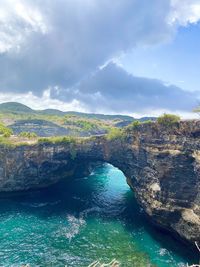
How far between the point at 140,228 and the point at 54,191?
3473cm

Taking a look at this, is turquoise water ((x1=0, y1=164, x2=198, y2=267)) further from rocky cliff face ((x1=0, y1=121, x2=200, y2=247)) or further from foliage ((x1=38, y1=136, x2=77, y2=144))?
foliage ((x1=38, y1=136, x2=77, y2=144))

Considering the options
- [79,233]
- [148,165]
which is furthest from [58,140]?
[79,233]

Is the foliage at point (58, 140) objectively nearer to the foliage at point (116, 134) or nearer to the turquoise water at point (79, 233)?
the foliage at point (116, 134)

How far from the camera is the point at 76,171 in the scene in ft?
363

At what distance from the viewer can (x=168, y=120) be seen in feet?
216

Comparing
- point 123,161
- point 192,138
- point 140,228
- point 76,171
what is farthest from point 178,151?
point 76,171

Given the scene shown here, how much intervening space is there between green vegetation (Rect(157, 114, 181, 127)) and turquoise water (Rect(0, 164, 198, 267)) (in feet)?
71.5

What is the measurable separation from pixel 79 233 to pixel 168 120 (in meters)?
28.9

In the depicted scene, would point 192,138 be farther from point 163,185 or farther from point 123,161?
point 123,161

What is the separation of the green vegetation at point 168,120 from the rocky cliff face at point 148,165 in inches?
53.2

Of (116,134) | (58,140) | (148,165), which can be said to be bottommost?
(148,165)

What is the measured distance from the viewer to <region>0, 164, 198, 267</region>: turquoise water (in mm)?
51156

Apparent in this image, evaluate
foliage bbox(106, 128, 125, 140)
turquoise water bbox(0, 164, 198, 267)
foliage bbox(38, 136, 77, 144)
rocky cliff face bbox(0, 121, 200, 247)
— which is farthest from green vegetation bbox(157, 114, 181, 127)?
foliage bbox(38, 136, 77, 144)

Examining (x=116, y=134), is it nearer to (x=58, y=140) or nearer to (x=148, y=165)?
(x=148, y=165)
